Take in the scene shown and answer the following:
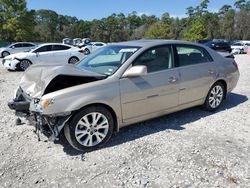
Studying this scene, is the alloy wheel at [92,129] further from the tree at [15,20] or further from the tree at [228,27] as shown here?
the tree at [228,27]

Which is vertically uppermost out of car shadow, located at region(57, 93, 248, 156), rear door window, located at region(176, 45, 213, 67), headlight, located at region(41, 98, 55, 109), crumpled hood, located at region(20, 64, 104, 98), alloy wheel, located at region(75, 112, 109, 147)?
rear door window, located at region(176, 45, 213, 67)

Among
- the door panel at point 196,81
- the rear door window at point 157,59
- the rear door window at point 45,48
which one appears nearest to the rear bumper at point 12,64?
the rear door window at point 45,48

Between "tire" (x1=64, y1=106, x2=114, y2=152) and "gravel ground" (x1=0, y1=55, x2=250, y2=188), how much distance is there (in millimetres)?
154

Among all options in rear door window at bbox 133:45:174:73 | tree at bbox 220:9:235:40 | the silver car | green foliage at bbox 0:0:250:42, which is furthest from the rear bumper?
tree at bbox 220:9:235:40

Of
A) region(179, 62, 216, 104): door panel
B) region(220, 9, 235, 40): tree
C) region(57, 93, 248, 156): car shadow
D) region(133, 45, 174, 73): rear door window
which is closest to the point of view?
region(57, 93, 248, 156): car shadow

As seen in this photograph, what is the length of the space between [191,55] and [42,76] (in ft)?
9.07

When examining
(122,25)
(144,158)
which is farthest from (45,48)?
(122,25)

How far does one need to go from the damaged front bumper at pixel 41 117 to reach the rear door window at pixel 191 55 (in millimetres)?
2365

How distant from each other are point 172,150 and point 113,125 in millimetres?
950

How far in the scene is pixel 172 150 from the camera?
149 inches

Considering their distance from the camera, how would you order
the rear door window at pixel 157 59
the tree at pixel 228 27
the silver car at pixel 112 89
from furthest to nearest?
the tree at pixel 228 27 → the rear door window at pixel 157 59 → the silver car at pixel 112 89

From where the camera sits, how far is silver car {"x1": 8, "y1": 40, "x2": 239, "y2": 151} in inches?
141

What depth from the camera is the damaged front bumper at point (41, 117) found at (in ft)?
11.6

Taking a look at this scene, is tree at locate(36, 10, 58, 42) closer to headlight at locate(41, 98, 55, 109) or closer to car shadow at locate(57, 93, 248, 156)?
car shadow at locate(57, 93, 248, 156)
